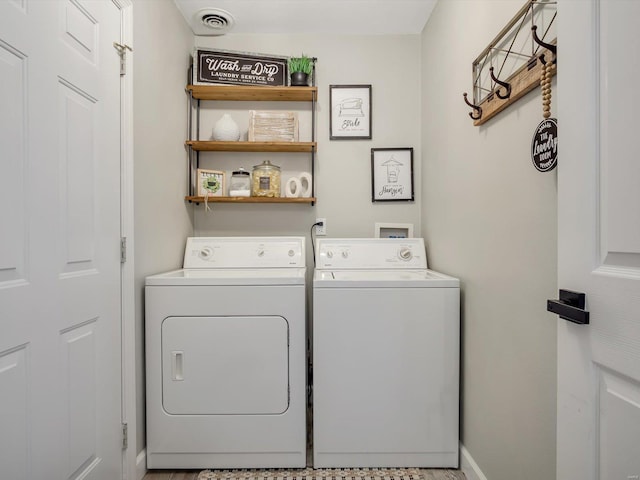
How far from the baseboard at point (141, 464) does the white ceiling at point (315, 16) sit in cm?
239

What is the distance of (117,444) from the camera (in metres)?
1.41

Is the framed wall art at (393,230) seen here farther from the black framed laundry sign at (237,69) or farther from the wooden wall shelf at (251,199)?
the black framed laundry sign at (237,69)

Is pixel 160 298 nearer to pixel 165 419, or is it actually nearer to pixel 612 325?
pixel 165 419

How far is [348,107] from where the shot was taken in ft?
7.51

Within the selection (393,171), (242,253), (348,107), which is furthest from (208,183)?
(393,171)

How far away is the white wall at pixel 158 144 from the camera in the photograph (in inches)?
61.0

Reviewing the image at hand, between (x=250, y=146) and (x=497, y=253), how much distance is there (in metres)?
1.55

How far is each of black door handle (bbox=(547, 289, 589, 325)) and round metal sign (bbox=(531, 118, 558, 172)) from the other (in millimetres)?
397

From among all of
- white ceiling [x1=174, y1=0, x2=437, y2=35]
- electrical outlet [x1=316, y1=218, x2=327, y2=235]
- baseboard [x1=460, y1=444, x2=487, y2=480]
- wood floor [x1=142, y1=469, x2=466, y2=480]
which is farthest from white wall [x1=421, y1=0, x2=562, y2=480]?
electrical outlet [x1=316, y1=218, x2=327, y2=235]

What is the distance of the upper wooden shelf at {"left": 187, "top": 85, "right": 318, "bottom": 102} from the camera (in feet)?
6.94

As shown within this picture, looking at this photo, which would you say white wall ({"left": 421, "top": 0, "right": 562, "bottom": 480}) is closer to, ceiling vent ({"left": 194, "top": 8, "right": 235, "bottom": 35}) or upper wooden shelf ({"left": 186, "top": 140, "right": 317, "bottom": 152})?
upper wooden shelf ({"left": 186, "top": 140, "right": 317, "bottom": 152})

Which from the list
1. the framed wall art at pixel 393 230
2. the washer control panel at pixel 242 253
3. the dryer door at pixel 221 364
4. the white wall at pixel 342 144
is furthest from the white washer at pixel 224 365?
the framed wall art at pixel 393 230

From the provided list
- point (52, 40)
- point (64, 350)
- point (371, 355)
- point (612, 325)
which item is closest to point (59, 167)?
point (52, 40)

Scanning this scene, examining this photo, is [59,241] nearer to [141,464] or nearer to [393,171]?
[141,464]
